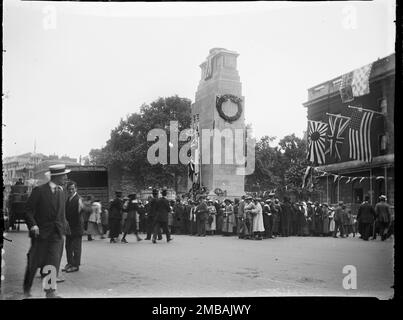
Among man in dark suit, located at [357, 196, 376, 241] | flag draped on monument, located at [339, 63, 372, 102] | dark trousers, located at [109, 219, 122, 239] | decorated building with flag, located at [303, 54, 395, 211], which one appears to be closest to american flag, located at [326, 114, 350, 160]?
decorated building with flag, located at [303, 54, 395, 211]

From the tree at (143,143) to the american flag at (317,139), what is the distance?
280 cm

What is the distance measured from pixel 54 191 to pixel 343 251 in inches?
291

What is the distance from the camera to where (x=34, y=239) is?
19.7ft

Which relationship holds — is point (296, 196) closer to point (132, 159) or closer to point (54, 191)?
point (132, 159)

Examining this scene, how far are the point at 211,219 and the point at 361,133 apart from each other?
27.1 feet

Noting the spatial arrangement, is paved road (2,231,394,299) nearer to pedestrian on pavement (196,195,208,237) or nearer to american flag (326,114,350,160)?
american flag (326,114,350,160)

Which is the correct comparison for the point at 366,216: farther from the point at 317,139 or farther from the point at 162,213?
the point at 162,213

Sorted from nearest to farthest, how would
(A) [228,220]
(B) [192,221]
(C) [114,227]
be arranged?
(C) [114,227] → (A) [228,220] → (B) [192,221]

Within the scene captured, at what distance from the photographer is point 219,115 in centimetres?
1281

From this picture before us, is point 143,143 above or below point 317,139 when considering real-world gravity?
below

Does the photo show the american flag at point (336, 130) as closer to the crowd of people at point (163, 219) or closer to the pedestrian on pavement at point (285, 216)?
the crowd of people at point (163, 219)

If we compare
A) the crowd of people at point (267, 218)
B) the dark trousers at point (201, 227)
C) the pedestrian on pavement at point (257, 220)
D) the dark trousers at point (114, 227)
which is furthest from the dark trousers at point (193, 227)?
the dark trousers at point (114, 227)

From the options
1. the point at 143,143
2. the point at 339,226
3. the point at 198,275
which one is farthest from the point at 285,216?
the point at 198,275

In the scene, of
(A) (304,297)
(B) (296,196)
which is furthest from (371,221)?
(A) (304,297)
